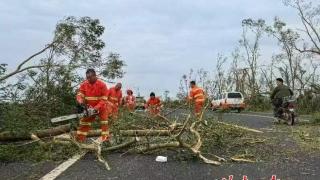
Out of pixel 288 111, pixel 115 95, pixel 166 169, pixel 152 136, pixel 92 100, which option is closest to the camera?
pixel 166 169

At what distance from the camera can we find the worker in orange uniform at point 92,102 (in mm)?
13461

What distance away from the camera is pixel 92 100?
1395 cm

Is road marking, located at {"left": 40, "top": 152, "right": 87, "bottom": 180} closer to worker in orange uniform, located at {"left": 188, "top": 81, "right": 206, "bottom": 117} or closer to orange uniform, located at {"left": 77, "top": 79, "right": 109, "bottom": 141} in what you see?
orange uniform, located at {"left": 77, "top": 79, "right": 109, "bottom": 141}

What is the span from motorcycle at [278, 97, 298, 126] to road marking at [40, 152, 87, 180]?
11.1m

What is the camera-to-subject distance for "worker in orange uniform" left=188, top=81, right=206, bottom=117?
13.6 m

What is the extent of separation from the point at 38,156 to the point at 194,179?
379 centimetres

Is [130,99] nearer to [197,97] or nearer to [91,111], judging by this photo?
[197,97]

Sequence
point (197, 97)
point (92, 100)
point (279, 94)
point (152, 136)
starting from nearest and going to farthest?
point (152, 136) < point (92, 100) < point (197, 97) < point (279, 94)

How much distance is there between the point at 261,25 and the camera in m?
65.1

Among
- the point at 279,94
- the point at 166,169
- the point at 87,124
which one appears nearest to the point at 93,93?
the point at 87,124

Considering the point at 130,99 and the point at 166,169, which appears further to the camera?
the point at 130,99

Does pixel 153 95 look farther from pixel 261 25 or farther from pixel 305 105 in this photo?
pixel 261 25

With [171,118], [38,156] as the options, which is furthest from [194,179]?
[171,118]

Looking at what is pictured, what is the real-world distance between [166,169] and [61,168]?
171 cm
